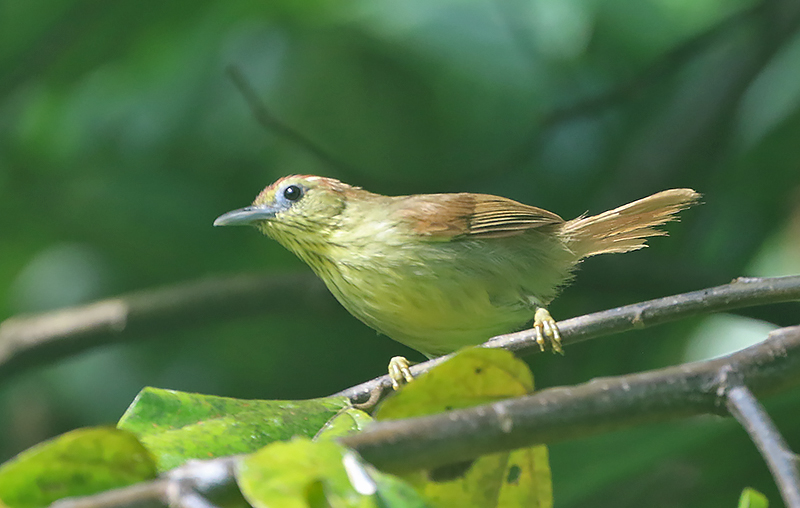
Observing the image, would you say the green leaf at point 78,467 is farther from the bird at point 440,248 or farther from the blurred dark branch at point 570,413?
the bird at point 440,248

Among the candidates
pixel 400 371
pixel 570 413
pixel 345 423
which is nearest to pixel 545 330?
pixel 400 371

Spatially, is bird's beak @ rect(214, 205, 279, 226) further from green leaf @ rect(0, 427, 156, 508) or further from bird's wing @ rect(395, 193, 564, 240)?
green leaf @ rect(0, 427, 156, 508)

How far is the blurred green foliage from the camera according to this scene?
4.23 m

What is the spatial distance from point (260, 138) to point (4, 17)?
4.78ft

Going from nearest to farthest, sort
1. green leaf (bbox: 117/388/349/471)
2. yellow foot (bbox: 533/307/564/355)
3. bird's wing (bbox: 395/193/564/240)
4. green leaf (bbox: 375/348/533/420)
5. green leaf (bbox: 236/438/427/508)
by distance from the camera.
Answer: green leaf (bbox: 236/438/427/508), green leaf (bbox: 375/348/533/420), green leaf (bbox: 117/388/349/471), yellow foot (bbox: 533/307/564/355), bird's wing (bbox: 395/193/564/240)

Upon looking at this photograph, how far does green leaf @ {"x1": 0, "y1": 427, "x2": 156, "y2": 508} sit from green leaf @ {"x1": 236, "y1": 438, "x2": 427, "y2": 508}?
0.20 metres

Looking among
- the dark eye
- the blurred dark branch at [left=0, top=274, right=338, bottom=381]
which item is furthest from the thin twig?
the blurred dark branch at [left=0, top=274, right=338, bottom=381]

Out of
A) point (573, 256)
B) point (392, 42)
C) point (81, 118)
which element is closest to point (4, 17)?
point (81, 118)

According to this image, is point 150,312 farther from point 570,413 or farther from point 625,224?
point 570,413

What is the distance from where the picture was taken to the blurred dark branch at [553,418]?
0.87 meters

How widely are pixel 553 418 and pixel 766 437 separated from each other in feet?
0.88

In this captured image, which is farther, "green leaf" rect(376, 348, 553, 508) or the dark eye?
the dark eye

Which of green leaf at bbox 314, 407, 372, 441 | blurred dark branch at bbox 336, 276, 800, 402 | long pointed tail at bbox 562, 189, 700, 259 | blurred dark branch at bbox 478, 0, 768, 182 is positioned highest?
blurred dark branch at bbox 478, 0, 768, 182

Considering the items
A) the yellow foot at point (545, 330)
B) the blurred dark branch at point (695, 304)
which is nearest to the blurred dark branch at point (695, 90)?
the yellow foot at point (545, 330)
